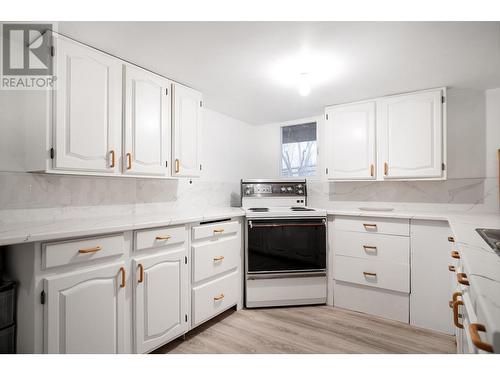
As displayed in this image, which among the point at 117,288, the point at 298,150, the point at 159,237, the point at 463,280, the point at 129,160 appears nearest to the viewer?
the point at 463,280

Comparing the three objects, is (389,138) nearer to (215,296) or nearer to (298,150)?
(298,150)

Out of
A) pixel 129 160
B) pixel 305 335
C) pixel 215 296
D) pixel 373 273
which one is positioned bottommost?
pixel 305 335

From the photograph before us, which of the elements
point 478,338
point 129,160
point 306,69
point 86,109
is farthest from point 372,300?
point 86,109

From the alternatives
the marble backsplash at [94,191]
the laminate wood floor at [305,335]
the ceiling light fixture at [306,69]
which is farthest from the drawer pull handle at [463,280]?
the marble backsplash at [94,191]

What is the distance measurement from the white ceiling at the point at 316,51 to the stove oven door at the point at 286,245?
1.23 metres

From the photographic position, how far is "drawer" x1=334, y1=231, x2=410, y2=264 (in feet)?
7.34

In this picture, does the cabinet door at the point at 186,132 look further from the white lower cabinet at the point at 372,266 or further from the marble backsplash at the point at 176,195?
the white lower cabinet at the point at 372,266

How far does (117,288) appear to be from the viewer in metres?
1.49

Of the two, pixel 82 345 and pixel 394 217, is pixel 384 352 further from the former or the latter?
pixel 82 345

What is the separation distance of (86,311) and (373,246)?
2176 mm

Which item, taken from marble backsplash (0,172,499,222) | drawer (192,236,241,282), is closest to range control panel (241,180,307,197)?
marble backsplash (0,172,499,222)

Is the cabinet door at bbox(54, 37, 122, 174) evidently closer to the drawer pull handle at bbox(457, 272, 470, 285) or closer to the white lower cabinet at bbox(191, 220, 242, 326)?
the white lower cabinet at bbox(191, 220, 242, 326)

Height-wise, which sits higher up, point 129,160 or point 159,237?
point 129,160

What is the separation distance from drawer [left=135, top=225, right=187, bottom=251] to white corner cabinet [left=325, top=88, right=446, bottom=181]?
1.68 m
